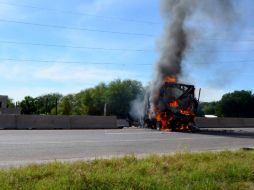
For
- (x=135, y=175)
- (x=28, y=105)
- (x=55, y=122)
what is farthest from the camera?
(x=28, y=105)

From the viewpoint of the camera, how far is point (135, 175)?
8.70m

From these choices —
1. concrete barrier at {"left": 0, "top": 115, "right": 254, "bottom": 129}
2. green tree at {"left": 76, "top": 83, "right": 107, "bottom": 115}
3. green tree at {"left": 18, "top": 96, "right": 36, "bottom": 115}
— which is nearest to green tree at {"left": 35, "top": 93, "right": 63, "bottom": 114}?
green tree at {"left": 18, "top": 96, "right": 36, "bottom": 115}

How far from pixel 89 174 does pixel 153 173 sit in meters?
1.36

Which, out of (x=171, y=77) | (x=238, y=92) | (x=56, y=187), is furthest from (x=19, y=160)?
(x=238, y=92)

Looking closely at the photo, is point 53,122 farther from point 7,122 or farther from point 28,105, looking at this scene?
point 28,105

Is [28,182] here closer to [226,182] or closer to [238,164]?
[226,182]

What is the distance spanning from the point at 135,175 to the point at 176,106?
2204 cm

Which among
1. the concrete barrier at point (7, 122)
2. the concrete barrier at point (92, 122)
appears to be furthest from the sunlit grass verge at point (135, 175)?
the concrete barrier at point (92, 122)

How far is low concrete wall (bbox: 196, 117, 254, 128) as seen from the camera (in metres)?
42.0

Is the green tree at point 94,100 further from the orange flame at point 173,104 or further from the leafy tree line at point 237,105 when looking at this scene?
the orange flame at point 173,104

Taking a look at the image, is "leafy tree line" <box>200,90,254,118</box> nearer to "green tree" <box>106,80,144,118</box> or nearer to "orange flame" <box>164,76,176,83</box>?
"green tree" <box>106,80,144,118</box>

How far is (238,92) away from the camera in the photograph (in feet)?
414

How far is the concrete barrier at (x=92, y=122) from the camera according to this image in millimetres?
33500

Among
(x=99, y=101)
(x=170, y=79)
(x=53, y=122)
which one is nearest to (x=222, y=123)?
(x=170, y=79)
